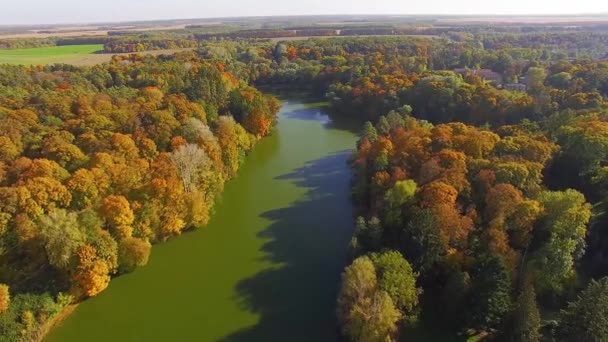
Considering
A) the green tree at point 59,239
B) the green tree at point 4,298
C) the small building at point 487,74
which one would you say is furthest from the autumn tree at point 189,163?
the small building at point 487,74

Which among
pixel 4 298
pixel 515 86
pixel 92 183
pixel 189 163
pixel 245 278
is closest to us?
pixel 4 298

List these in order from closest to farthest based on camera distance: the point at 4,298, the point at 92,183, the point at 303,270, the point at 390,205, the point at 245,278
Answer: the point at 4,298, the point at 245,278, the point at 390,205, the point at 303,270, the point at 92,183

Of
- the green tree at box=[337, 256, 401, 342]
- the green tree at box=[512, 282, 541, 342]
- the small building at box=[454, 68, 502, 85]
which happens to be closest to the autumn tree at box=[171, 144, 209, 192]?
the green tree at box=[337, 256, 401, 342]

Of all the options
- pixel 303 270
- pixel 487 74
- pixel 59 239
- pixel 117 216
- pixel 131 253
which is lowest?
pixel 303 270

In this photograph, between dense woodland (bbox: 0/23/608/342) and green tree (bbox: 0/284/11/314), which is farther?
green tree (bbox: 0/284/11/314)

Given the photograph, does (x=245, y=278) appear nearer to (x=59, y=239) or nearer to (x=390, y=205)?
(x=390, y=205)

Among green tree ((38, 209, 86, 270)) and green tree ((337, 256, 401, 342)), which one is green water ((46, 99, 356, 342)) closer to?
green tree ((337, 256, 401, 342))

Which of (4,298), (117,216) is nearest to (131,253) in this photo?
(117,216)
